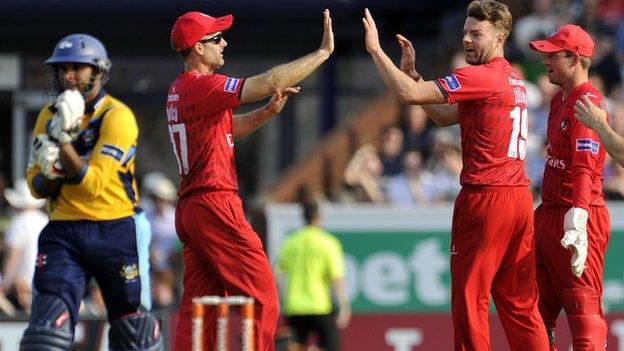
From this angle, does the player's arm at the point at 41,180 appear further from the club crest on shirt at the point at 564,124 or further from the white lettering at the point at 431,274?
the white lettering at the point at 431,274

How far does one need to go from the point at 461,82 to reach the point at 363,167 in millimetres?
9331

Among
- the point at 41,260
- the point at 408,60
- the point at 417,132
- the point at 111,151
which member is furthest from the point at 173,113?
the point at 417,132

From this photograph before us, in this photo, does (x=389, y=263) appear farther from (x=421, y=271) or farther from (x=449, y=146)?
(x=449, y=146)

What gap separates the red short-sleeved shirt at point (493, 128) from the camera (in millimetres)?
10758

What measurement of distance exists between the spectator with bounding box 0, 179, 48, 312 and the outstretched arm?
7.78 m

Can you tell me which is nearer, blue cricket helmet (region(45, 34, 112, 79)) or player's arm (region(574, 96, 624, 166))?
player's arm (region(574, 96, 624, 166))

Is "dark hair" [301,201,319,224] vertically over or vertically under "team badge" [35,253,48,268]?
over

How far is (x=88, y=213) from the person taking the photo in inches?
431

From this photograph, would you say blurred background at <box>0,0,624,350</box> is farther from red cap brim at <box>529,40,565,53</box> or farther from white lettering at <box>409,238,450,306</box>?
red cap brim at <box>529,40,565,53</box>

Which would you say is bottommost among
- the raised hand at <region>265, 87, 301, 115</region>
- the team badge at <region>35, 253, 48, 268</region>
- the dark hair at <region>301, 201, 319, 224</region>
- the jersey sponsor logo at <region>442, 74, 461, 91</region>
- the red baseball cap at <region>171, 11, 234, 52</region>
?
the team badge at <region>35, 253, 48, 268</region>

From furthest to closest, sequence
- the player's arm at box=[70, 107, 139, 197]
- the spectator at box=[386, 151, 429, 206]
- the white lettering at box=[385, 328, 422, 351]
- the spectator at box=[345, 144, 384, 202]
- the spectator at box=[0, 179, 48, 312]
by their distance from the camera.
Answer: the spectator at box=[345, 144, 384, 202] < the spectator at box=[386, 151, 429, 206] < the white lettering at box=[385, 328, 422, 351] < the spectator at box=[0, 179, 48, 312] < the player's arm at box=[70, 107, 139, 197]

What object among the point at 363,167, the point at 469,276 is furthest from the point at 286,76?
the point at 363,167

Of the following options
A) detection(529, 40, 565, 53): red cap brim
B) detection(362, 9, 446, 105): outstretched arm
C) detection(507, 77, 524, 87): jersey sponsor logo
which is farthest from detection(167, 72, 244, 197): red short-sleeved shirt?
detection(529, 40, 565, 53): red cap brim

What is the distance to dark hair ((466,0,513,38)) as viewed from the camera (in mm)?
10750
